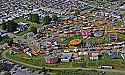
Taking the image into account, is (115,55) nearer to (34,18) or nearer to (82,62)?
(82,62)

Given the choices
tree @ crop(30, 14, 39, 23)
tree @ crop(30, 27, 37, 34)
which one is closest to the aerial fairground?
tree @ crop(30, 14, 39, 23)

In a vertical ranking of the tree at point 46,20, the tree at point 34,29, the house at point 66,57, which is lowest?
the house at point 66,57

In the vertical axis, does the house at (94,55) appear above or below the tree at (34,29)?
below

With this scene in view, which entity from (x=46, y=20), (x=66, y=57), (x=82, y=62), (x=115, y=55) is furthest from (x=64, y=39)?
(x=46, y=20)

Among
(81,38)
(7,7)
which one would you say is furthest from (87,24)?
(7,7)

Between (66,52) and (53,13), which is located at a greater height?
(53,13)

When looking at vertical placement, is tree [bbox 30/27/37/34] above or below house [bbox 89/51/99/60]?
above

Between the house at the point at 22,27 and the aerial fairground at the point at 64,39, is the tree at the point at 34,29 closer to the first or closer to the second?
the aerial fairground at the point at 64,39

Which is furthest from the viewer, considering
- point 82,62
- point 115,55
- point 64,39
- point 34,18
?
point 34,18

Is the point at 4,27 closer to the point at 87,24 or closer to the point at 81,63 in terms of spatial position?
the point at 87,24

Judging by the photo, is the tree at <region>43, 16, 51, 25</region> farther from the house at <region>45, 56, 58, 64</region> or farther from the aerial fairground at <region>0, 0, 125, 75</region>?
the house at <region>45, 56, 58, 64</region>

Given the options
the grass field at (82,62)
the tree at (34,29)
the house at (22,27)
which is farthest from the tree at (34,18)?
the grass field at (82,62)
